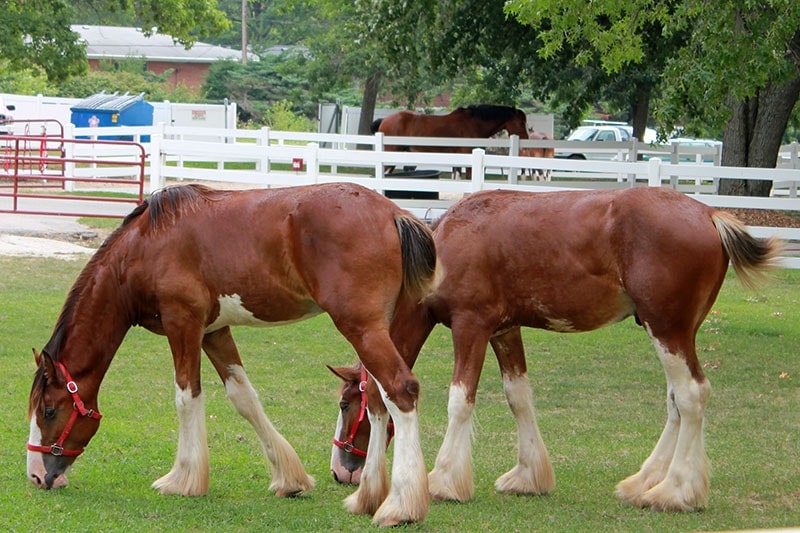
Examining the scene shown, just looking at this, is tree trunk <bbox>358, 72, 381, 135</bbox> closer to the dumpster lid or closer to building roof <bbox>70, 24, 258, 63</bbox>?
the dumpster lid

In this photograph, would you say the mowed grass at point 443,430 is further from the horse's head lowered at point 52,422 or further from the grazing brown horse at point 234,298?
the grazing brown horse at point 234,298

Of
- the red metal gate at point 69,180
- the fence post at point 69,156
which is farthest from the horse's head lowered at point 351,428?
the fence post at point 69,156

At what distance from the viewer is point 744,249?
6211 mm

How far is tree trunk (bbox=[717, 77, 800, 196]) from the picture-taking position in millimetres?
17078

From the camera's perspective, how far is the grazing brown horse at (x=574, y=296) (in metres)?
6.12

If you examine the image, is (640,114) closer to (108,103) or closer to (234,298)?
(108,103)

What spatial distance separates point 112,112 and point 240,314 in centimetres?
2814

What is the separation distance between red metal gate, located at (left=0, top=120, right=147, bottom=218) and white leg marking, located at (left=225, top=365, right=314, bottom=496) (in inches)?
443

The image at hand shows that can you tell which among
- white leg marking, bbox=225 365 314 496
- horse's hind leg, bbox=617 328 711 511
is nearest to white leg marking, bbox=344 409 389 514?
white leg marking, bbox=225 365 314 496

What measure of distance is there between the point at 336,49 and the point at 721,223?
30483 millimetres

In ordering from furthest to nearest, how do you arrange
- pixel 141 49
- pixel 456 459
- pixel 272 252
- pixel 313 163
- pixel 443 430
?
pixel 141 49, pixel 313 163, pixel 443 430, pixel 456 459, pixel 272 252

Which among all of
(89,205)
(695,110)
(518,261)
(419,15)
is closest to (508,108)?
(419,15)

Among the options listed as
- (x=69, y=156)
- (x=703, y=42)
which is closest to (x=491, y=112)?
(x=69, y=156)

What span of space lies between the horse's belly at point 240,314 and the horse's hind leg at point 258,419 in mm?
322
